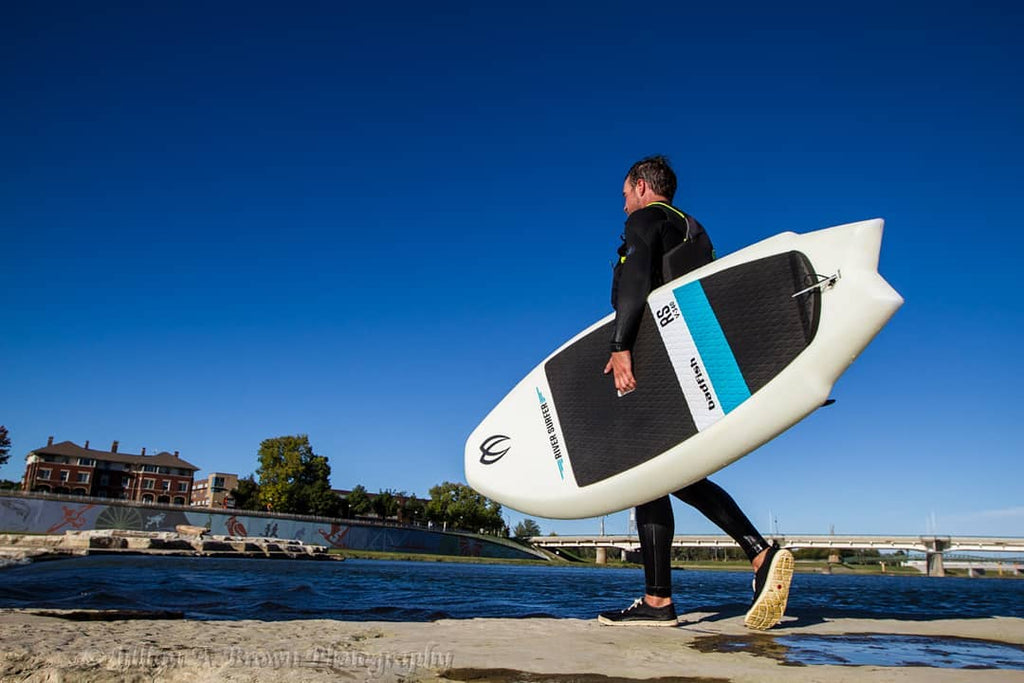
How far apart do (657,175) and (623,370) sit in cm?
143

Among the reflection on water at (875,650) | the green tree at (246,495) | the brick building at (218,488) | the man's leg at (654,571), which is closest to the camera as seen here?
the reflection on water at (875,650)

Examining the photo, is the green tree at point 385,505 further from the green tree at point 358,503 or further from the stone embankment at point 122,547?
the stone embankment at point 122,547

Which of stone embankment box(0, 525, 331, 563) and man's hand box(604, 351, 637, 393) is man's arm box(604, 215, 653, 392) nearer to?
man's hand box(604, 351, 637, 393)

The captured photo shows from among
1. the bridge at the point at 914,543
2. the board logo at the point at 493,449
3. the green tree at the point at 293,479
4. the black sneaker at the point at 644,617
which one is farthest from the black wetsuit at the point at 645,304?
the green tree at the point at 293,479

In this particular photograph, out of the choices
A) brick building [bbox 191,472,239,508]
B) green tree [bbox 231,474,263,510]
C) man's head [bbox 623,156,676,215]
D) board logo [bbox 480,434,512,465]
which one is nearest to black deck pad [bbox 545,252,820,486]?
board logo [bbox 480,434,512,465]

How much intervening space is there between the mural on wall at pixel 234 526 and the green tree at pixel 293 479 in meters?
9.20

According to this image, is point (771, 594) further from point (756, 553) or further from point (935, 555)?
→ point (935, 555)

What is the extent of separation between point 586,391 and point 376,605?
3.31m

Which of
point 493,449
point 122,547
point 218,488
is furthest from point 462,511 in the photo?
point 493,449

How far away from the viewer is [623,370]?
373 centimetres

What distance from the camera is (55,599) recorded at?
529 centimetres

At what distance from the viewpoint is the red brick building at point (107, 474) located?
79.8m

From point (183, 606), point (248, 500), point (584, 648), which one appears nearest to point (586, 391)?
point (584, 648)

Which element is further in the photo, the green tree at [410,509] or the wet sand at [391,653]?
the green tree at [410,509]
